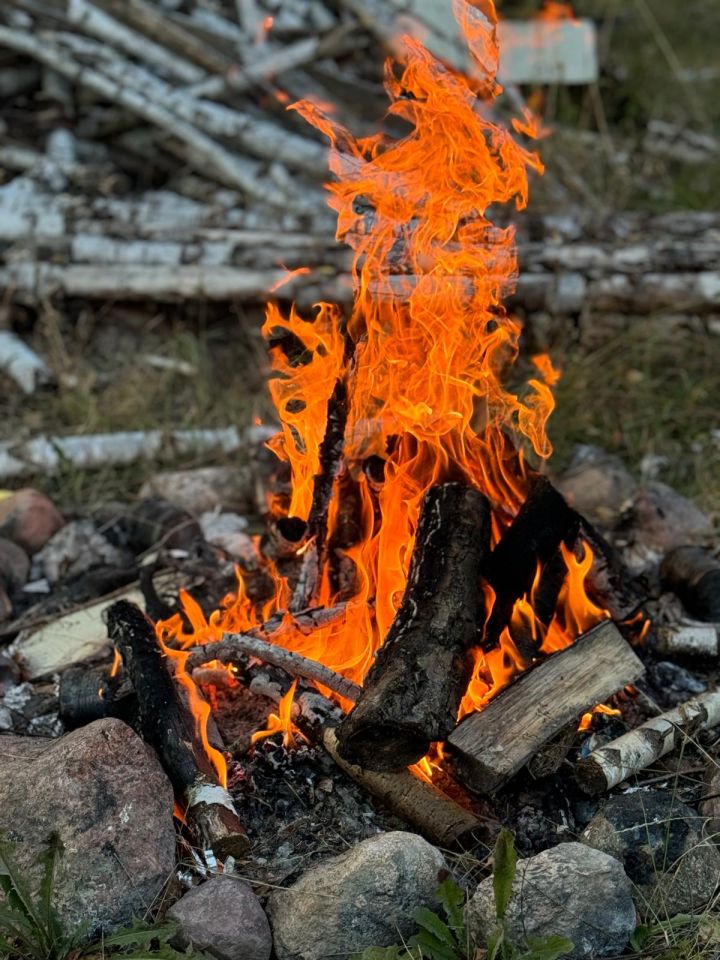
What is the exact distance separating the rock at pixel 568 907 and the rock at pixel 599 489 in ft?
7.71

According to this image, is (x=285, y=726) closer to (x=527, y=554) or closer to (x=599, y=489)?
(x=527, y=554)

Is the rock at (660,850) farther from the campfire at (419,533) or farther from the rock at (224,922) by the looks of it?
the rock at (224,922)

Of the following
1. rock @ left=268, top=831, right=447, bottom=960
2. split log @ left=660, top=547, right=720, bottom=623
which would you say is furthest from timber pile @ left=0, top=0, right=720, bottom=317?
rock @ left=268, top=831, right=447, bottom=960

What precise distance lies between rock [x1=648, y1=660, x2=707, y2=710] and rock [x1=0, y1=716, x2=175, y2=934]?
5.93ft

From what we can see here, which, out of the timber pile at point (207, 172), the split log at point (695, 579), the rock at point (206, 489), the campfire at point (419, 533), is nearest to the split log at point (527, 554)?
the campfire at point (419, 533)

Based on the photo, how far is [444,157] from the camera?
3.78m

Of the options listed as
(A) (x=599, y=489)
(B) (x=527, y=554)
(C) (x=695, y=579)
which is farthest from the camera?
(A) (x=599, y=489)

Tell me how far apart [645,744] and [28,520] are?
114 inches

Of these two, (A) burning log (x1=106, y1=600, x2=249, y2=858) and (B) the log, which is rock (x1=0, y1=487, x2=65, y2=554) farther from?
(B) the log

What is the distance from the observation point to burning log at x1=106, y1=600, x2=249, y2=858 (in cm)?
306

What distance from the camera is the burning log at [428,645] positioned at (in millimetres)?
3064

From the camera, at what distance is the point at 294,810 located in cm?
324

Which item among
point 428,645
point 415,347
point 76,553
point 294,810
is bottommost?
point 76,553

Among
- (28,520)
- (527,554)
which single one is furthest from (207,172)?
(527,554)
